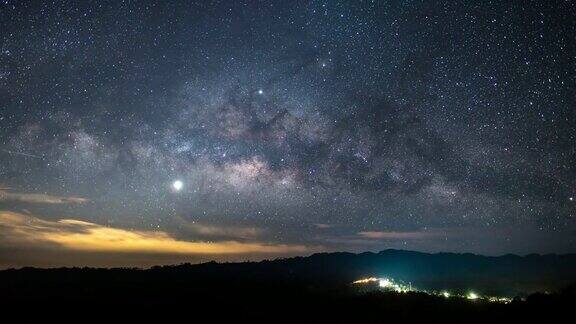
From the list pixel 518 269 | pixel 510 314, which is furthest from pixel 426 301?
pixel 518 269

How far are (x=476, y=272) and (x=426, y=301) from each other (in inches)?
3230

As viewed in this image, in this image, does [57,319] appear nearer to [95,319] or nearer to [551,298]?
[95,319]

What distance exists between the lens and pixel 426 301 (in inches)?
948

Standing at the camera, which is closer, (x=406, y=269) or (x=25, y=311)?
(x=25, y=311)

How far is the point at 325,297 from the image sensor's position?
2748 centimetres

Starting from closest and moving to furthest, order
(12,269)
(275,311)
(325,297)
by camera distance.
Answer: (275,311)
(325,297)
(12,269)

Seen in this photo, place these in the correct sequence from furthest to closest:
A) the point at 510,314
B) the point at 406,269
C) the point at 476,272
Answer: the point at 406,269 < the point at 476,272 < the point at 510,314

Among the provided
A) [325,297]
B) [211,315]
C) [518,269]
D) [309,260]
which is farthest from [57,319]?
[518,269]

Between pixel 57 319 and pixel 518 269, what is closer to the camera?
pixel 57 319

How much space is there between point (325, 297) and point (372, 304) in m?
4.69

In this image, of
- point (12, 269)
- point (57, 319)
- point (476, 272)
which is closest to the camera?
point (57, 319)

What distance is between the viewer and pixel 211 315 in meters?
21.4

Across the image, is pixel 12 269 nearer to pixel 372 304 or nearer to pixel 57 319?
pixel 57 319

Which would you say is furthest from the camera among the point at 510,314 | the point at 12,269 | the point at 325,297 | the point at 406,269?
the point at 406,269
